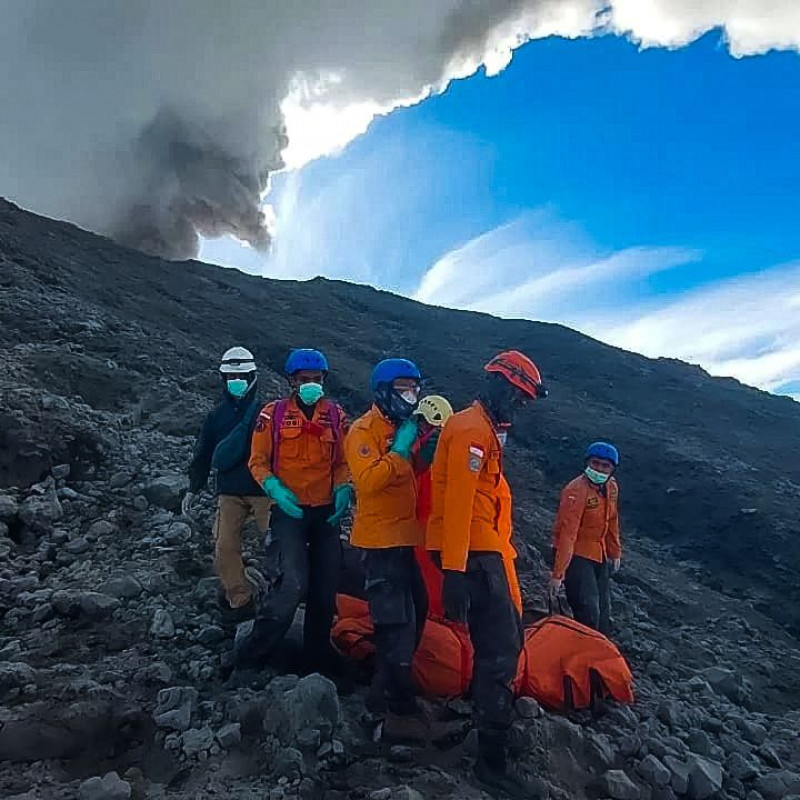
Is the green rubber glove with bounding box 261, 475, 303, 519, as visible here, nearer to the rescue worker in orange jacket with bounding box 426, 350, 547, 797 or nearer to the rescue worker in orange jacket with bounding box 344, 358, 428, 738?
the rescue worker in orange jacket with bounding box 344, 358, 428, 738

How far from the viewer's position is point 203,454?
5.66 metres

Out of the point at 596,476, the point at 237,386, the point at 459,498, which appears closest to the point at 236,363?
the point at 237,386

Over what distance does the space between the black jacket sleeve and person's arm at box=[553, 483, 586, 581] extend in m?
2.89

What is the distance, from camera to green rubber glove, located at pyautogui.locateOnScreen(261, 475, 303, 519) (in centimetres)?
462

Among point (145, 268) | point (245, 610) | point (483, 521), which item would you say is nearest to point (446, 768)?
point (483, 521)

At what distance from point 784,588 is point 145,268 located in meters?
16.5

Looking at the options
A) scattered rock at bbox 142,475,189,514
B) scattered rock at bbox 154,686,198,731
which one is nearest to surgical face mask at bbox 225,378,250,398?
scattered rock at bbox 154,686,198,731

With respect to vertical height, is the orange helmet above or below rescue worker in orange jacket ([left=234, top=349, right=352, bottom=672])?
above

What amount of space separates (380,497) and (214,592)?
78.8 inches

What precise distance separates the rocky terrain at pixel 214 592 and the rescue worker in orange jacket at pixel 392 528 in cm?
30

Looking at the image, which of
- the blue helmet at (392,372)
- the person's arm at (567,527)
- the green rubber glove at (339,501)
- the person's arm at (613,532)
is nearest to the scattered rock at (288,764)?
the green rubber glove at (339,501)

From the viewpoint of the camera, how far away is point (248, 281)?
24.5 metres

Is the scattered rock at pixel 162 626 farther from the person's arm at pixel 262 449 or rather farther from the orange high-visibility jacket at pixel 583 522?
the orange high-visibility jacket at pixel 583 522

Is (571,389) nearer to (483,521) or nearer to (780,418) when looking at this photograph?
(780,418)
